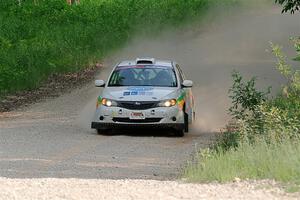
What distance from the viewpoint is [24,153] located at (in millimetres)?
14539

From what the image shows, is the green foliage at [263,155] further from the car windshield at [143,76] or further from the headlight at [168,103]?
the car windshield at [143,76]

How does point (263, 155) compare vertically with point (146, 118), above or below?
above

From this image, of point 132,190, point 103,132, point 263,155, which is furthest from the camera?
point 103,132

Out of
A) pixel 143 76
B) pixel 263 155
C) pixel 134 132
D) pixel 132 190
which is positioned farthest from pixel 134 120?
pixel 132 190

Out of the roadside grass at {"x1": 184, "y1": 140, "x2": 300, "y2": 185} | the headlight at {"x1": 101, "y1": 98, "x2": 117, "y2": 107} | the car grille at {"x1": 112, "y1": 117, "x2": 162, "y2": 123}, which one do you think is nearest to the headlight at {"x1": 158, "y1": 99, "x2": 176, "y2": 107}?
the car grille at {"x1": 112, "y1": 117, "x2": 162, "y2": 123}

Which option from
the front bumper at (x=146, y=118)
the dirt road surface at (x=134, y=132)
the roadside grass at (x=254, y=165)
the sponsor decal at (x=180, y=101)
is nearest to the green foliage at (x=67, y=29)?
the dirt road surface at (x=134, y=132)

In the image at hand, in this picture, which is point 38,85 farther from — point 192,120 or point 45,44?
point 192,120

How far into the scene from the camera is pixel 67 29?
118 feet

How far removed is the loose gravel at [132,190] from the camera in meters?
8.55

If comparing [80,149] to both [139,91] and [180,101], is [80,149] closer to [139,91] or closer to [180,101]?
[139,91]

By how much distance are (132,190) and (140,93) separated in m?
8.29

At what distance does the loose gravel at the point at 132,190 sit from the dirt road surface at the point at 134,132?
1.30ft

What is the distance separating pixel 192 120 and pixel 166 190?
9.60 m

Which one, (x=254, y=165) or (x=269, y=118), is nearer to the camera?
(x=254, y=165)
